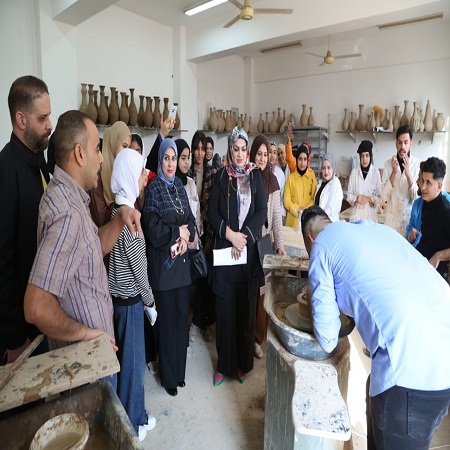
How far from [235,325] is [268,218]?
0.83m

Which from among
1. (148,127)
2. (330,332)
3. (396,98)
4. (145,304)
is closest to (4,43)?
(148,127)

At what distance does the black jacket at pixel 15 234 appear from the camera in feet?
4.46

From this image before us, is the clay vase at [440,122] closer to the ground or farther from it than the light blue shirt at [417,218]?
farther from it

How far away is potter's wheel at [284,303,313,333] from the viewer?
1.40 m

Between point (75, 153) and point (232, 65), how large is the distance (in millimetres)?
8091

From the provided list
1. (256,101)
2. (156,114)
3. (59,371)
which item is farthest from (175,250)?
(256,101)

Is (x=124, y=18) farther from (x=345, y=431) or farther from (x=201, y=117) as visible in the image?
(x=345, y=431)

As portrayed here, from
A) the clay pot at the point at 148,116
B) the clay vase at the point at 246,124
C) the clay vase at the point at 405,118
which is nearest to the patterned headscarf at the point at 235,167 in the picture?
the clay pot at the point at 148,116

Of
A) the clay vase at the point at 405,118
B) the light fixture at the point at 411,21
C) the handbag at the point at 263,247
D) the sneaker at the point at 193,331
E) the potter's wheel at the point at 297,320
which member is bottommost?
the sneaker at the point at 193,331

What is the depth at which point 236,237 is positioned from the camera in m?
2.14

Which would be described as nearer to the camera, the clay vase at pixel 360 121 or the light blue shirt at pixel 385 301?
the light blue shirt at pixel 385 301

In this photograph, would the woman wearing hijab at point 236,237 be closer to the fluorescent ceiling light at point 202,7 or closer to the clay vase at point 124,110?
the clay vase at point 124,110

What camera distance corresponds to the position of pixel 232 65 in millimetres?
8336

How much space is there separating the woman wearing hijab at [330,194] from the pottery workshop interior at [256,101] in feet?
2.09
